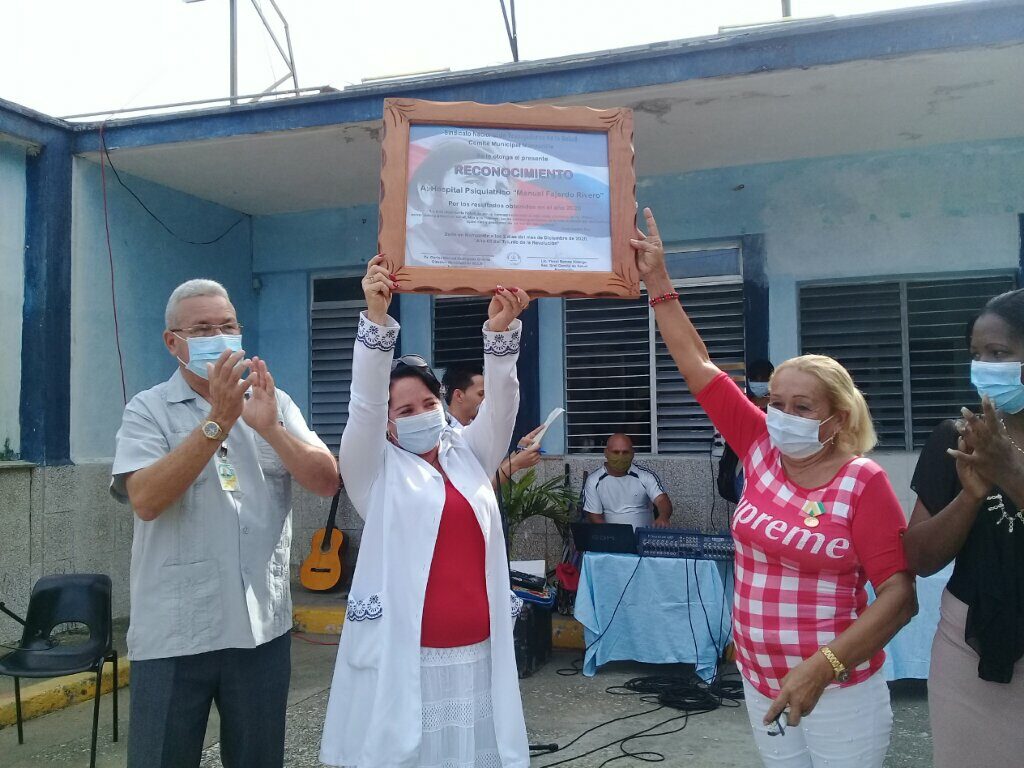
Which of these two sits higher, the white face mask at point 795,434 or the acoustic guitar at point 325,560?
the white face mask at point 795,434

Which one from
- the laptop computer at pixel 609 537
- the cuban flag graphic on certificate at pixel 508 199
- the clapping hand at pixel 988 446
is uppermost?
the cuban flag graphic on certificate at pixel 508 199

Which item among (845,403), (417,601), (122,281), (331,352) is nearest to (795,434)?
(845,403)

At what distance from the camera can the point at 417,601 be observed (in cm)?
229

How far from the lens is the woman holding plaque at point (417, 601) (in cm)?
226

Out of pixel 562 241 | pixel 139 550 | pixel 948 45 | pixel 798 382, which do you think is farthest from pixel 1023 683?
pixel 948 45

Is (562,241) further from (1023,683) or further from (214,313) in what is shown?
(1023,683)

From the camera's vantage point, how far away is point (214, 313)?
2.58m

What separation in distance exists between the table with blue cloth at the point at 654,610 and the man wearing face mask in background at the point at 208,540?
3548mm

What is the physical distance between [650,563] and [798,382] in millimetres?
3636

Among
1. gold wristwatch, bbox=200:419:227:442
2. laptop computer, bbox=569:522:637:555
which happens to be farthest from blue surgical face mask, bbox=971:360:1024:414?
laptop computer, bbox=569:522:637:555

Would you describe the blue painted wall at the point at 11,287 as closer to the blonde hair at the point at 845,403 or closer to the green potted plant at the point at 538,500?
the green potted plant at the point at 538,500

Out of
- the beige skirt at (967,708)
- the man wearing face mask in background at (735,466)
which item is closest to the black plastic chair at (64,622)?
the beige skirt at (967,708)

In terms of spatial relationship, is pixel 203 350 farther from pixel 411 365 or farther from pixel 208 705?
pixel 208 705

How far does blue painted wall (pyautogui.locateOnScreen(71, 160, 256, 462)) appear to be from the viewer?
6844mm
